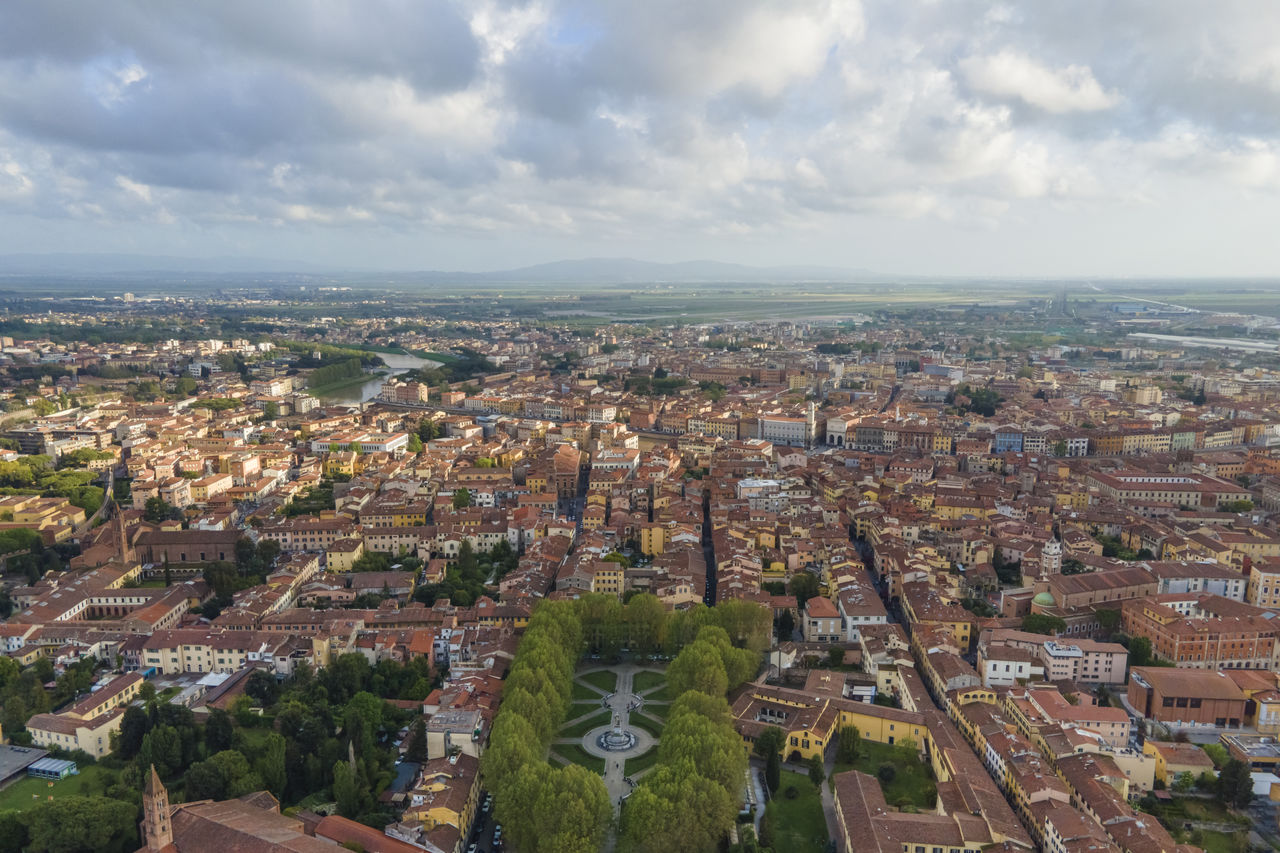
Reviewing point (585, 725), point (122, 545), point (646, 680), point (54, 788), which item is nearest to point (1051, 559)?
point (646, 680)

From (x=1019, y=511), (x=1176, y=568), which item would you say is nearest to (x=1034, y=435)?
(x=1019, y=511)

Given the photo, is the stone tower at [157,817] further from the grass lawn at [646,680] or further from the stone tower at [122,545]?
the stone tower at [122,545]

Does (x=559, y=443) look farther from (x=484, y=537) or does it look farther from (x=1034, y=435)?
(x=1034, y=435)

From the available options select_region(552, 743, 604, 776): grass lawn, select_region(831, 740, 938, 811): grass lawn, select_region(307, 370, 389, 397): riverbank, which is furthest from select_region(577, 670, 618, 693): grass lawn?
select_region(307, 370, 389, 397): riverbank

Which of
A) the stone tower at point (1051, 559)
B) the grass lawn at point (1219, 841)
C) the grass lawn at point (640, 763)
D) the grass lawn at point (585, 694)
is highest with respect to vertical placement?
the stone tower at point (1051, 559)

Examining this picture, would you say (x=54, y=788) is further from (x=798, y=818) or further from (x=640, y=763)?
(x=798, y=818)

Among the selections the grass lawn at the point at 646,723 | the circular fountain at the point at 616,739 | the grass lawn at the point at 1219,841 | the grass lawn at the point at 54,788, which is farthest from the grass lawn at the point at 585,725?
the grass lawn at the point at 1219,841
